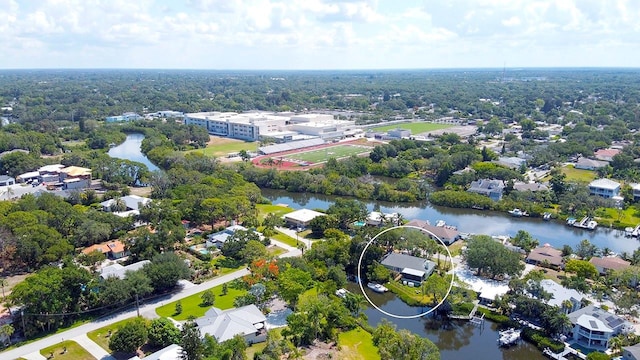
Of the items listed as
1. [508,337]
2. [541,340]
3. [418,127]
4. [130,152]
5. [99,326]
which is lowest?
[130,152]

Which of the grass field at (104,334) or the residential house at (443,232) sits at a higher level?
the residential house at (443,232)

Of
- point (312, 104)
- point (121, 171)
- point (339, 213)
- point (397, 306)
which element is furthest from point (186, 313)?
point (312, 104)

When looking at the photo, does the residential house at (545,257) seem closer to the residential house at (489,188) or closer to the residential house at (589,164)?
the residential house at (489,188)

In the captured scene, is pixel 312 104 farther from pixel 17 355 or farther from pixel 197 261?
pixel 17 355

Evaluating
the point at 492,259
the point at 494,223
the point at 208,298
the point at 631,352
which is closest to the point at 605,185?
the point at 494,223

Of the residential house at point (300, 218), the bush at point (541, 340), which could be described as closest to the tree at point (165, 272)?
the residential house at point (300, 218)

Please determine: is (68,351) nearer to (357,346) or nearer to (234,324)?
(234,324)
